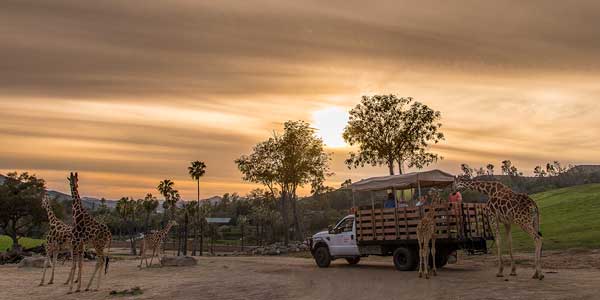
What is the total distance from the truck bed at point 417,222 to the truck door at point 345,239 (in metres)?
0.65

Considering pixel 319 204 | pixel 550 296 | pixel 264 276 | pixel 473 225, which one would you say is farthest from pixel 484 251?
pixel 319 204

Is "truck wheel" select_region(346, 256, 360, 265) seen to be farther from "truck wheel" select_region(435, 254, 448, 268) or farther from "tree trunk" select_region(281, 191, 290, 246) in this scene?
"tree trunk" select_region(281, 191, 290, 246)

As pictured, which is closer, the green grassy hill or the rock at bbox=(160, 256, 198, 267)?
the rock at bbox=(160, 256, 198, 267)

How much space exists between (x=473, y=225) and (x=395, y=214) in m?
2.86

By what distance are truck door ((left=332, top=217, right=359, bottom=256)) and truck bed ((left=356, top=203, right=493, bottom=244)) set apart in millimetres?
650

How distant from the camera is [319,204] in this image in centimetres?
10419

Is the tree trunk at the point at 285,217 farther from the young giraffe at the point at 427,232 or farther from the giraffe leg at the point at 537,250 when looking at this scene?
the giraffe leg at the point at 537,250

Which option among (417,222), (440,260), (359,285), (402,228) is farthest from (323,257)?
(359,285)

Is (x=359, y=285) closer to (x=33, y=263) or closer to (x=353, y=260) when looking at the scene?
(x=353, y=260)

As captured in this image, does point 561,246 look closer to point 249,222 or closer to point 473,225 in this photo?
point 473,225

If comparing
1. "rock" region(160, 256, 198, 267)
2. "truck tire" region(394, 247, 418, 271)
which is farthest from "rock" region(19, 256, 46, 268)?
"truck tire" region(394, 247, 418, 271)

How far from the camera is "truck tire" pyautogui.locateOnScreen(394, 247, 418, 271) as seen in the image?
18.1 meters

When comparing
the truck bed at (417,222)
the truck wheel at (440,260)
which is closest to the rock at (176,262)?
the truck bed at (417,222)

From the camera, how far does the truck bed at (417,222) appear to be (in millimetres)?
17547
